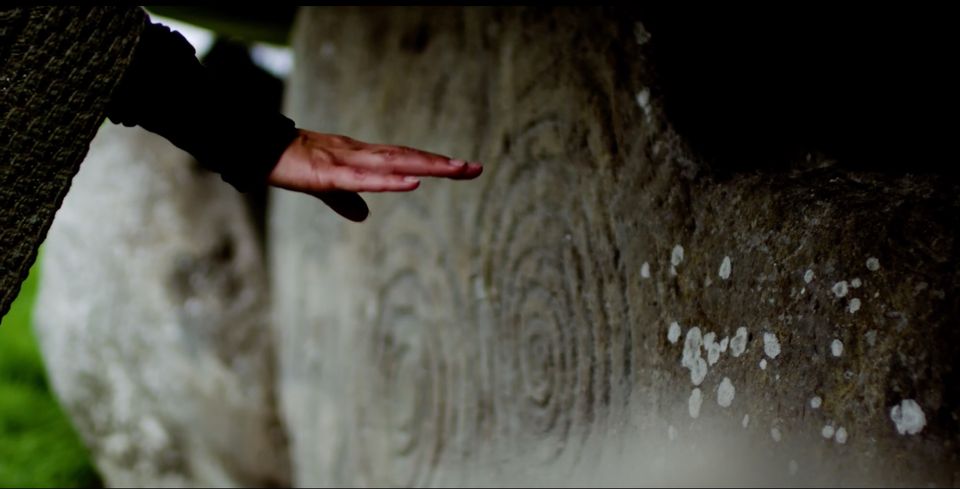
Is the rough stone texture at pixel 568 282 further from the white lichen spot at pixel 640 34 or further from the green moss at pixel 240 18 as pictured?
the green moss at pixel 240 18

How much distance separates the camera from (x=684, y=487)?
145cm

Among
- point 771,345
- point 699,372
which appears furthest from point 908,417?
point 699,372

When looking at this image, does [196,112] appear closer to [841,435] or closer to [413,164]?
[413,164]

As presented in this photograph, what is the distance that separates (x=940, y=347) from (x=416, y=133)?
1502 mm

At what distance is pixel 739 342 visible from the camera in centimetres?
140

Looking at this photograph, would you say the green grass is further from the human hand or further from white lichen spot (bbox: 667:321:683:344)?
white lichen spot (bbox: 667:321:683:344)

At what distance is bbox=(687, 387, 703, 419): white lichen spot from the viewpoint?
4.80ft

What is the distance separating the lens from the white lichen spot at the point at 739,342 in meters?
1.39

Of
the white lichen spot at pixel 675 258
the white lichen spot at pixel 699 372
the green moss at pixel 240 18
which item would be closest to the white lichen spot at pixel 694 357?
the white lichen spot at pixel 699 372

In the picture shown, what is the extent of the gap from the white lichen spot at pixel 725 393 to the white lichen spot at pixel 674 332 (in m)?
0.14

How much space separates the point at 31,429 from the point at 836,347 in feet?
10.1

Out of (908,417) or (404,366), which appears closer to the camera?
(908,417)

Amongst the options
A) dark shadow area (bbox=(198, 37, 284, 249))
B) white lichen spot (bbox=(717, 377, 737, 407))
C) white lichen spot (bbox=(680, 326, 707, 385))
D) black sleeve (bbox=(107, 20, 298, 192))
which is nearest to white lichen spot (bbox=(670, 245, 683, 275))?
white lichen spot (bbox=(680, 326, 707, 385))

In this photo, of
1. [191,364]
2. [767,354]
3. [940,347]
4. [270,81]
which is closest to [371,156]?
[767,354]
